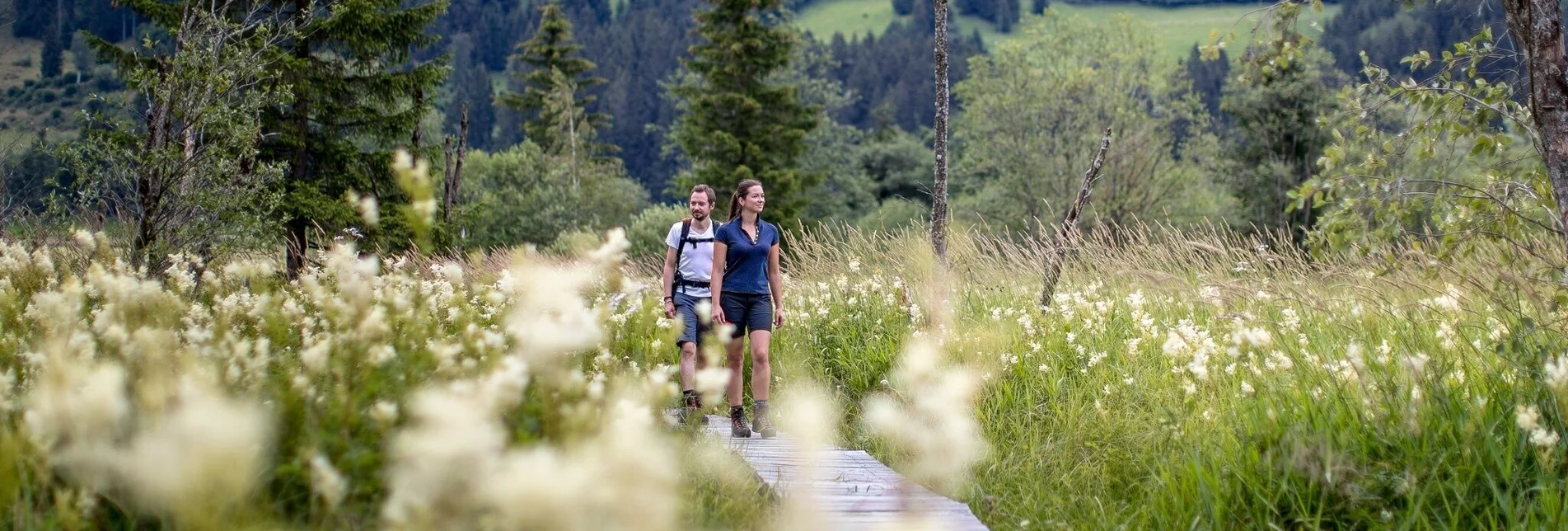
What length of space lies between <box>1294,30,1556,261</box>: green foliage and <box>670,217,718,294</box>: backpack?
3460 mm

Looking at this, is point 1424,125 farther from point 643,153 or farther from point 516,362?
point 643,153

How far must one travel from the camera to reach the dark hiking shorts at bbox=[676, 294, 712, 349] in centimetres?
674

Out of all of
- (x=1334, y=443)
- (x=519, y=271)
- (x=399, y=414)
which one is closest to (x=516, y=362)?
(x=519, y=271)

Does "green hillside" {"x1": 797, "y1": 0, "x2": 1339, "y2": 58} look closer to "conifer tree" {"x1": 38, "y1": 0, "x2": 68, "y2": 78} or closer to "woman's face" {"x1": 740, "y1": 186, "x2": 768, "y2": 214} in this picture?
"conifer tree" {"x1": 38, "y1": 0, "x2": 68, "y2": 78}

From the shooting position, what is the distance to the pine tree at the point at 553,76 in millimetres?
44156

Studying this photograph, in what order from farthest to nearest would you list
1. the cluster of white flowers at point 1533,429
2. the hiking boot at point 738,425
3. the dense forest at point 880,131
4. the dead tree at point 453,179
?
the dead tree at point 453,179
the dense forest at point 880,131
the hiking boot at point 738,425
the cluster of white flowers at point 1533,429

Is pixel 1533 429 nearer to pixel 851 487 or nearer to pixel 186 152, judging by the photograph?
pixel 851 487

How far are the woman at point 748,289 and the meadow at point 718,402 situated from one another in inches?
22.0

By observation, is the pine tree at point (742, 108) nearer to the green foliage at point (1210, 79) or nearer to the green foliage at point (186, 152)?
the green foliage at point (186, 152)

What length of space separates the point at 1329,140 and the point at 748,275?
2871cm

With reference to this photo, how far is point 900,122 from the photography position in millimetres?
95625

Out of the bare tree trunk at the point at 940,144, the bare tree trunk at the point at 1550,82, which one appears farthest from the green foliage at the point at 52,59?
→ the bare tree trunk at the point at 1550,82

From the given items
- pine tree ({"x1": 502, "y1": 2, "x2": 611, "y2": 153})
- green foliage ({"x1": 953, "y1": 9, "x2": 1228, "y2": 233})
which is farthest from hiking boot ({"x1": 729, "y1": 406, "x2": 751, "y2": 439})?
pine tree ({"x1": 502, "y1": 2, "x2": 611, "y2": 153})

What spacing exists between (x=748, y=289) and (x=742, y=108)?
27300 mm
